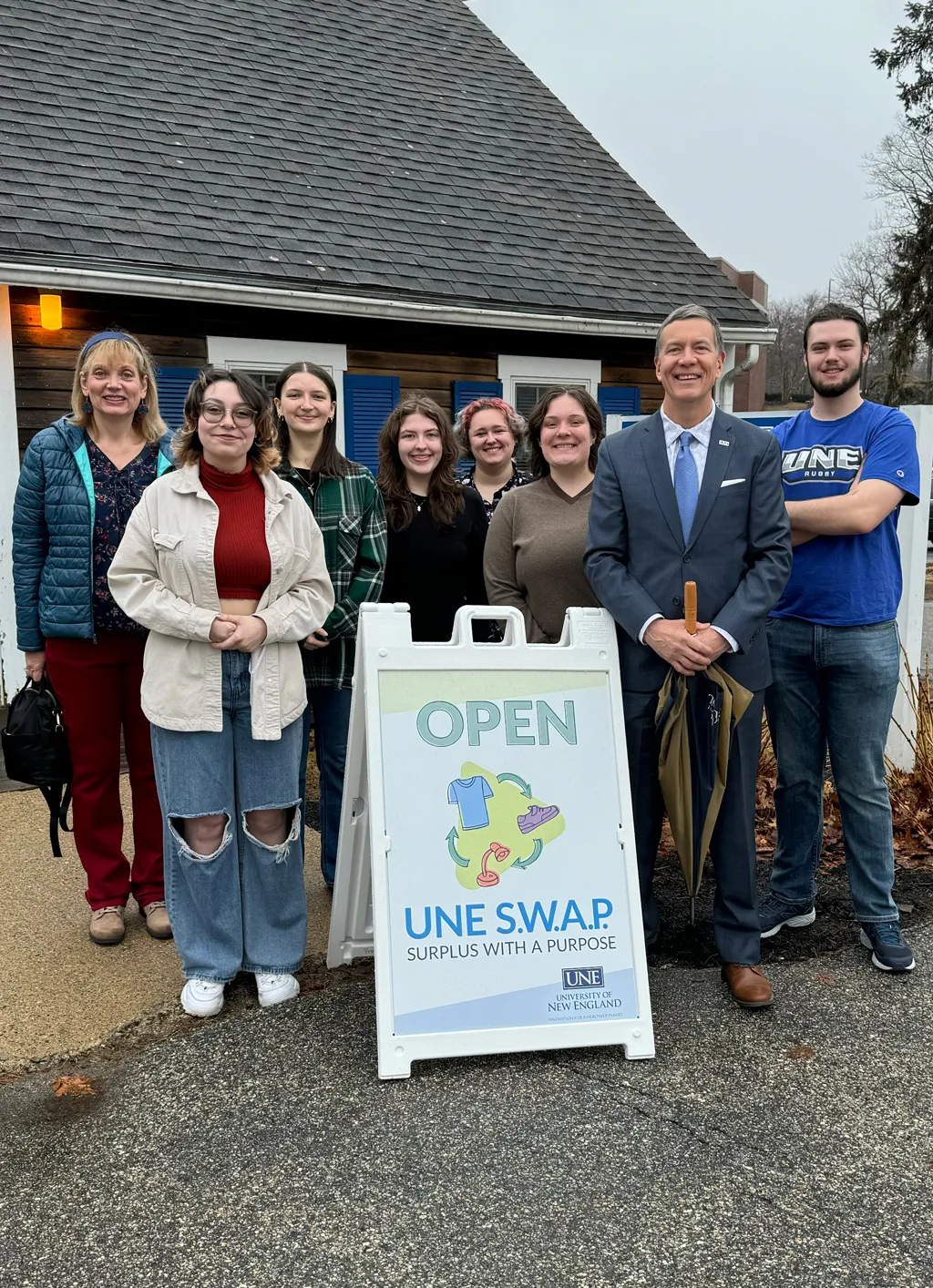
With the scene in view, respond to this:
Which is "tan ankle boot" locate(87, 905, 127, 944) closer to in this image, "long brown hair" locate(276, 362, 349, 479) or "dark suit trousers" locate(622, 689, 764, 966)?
"long brown hair" locate(276, 362, 349, 479)

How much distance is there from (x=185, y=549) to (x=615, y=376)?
710 cm

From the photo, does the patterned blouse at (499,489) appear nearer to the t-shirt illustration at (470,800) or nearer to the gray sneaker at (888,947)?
the t-shirt illustration at (470,800)

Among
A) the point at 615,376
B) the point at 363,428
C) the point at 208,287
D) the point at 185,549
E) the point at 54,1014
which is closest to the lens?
the point at 185,549

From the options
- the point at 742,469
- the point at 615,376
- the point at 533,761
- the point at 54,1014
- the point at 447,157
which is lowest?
the point at 54,1014

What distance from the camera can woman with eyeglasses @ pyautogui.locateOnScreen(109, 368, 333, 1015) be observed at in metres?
3.26

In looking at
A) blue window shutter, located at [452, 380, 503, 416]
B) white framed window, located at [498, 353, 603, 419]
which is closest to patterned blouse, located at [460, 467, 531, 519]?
blue window shutter, located at [452, 380, 503, 416]

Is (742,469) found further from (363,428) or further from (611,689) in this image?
(363,428)

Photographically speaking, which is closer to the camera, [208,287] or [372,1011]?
[372,1011]

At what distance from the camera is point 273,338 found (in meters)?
7.88

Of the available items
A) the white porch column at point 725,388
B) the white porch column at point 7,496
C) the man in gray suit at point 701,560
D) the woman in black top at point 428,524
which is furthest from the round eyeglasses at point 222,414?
the white porch column at point 725,388

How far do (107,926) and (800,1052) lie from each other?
8.07 ft

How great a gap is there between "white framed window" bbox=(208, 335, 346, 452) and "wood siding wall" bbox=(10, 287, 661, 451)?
0.05 meters

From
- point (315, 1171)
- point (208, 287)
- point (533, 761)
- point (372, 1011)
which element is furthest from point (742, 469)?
point (208, 287)

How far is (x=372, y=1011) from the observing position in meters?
3.38
